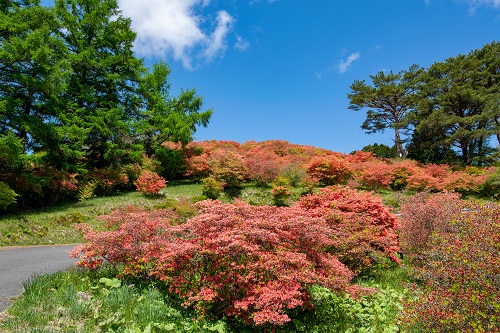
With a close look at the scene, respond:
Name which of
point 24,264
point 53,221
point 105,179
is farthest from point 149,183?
point 24,264

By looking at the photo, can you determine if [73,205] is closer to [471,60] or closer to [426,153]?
[426,153]

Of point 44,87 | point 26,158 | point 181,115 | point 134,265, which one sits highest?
point 181,115

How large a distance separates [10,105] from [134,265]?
12.4 meters

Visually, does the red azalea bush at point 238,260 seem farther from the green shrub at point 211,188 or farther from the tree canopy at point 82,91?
the green shrub at point 211,188

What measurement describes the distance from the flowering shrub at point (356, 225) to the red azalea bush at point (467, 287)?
8.03 ft

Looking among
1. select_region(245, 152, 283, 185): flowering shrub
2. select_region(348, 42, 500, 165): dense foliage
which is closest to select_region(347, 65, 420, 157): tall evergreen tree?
select_region(348, 42, 500, 165): dense foliage

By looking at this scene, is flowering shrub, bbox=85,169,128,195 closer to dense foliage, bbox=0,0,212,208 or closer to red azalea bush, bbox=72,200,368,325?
dense foliage, bbox=0,0,212,208

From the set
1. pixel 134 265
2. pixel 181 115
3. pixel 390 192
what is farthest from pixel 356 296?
pixel 181 115

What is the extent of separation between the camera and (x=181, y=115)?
2441 centimetres

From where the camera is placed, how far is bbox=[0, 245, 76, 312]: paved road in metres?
5.94

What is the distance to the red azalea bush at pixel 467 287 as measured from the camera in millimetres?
3412

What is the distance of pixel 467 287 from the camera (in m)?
3.71

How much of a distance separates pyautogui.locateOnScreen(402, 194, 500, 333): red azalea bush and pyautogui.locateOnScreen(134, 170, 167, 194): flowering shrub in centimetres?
1685

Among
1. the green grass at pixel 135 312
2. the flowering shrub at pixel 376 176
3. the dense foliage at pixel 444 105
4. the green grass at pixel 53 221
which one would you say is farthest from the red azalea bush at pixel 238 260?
the dense foliage at pixel 444 105
